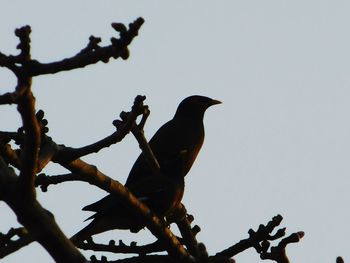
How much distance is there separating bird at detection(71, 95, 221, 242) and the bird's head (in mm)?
226

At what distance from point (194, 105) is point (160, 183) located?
10.8ft

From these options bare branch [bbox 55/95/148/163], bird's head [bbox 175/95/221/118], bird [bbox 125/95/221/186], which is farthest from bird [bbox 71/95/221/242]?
bare branch [bbox 55/95/148/163]

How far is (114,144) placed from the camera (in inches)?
155

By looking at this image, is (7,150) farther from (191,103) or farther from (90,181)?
(191,103)

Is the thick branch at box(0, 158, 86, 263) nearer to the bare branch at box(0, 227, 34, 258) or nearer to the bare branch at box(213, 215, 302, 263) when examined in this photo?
the bare branch at box(0, 227, 34, 258)

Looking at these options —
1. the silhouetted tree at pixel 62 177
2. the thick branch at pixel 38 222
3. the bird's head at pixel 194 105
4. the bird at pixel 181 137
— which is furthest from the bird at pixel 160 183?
the thick branch at pixel 38 222

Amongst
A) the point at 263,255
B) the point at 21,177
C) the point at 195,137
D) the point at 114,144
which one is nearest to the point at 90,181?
the point at 114,144

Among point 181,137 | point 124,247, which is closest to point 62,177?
point 124,247

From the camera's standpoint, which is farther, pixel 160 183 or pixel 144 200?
pixel 160 183

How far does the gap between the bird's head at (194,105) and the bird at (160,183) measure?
226mm

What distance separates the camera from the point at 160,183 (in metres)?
6.67

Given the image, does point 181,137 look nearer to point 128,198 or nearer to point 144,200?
point 144,200

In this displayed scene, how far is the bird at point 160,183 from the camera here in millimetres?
6090

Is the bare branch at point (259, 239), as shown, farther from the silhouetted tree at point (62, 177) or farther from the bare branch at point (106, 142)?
the bare branch at point (106, 142)
